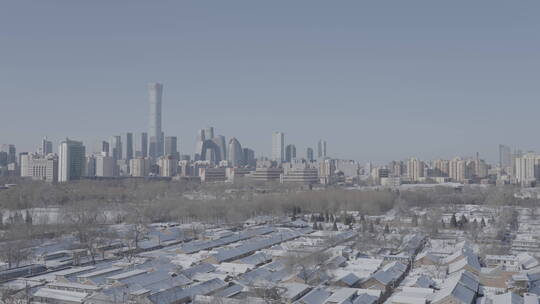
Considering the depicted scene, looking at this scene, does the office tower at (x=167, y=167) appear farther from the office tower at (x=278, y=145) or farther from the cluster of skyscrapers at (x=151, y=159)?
the office tower at (x=278, y=145)

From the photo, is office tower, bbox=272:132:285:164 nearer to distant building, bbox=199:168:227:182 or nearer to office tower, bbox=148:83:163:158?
office tower, bbox=148:83:163:158

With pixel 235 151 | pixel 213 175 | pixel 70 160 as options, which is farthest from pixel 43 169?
pixel 235 151

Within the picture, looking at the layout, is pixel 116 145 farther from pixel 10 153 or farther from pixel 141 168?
pixel 141 168

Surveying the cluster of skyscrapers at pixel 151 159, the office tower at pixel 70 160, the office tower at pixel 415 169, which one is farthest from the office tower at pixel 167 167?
the office tower at pixel 415 169

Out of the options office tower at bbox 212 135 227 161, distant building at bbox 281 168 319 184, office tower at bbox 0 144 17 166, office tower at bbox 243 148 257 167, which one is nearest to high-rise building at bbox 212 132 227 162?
office tower at bbox 212 135 227 161

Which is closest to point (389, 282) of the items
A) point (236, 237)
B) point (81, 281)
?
point (81, 281)

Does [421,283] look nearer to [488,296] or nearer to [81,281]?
[488,296]
